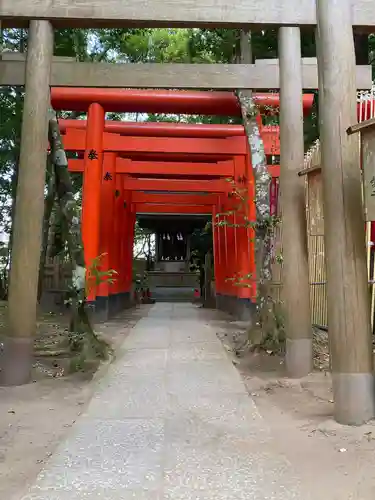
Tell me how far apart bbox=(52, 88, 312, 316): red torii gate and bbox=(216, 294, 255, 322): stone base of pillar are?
21 cm

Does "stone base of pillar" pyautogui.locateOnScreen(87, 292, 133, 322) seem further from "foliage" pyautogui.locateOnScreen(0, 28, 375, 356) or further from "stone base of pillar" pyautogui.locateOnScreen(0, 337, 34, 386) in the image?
"stone base of pillar" pyautogui.locateOnScreen(0, 337, 34, 386)

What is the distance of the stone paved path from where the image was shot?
84.0 inches

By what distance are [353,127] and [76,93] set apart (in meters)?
6.43

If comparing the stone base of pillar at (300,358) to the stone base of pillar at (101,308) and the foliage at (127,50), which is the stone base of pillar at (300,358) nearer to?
the foliage at (127,50)

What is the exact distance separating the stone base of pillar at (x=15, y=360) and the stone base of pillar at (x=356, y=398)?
9.84 feet

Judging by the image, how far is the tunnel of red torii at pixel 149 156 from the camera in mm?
7824

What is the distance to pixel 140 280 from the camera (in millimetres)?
17422

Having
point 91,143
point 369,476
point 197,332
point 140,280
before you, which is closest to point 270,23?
point 369,476

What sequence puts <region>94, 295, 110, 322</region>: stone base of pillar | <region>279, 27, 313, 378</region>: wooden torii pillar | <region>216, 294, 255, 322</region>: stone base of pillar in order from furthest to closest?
1. <region>216, 294, 255, 322</region>: stone base of pillar
2. <region>94, 295, 110, 322</region>: stone base of pillar
3. <region>279, 27, 313, 378</region>: wooden torii pillar

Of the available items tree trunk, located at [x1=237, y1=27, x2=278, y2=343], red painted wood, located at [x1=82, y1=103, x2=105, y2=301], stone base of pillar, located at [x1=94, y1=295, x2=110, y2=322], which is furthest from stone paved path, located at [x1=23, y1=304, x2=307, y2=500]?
red painted wood, located at [x1=82, y1=103, x2=105, y2=301]

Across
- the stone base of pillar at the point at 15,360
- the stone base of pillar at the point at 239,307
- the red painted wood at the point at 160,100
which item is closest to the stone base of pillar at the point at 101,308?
the stone base of pillar at the point at 239,307

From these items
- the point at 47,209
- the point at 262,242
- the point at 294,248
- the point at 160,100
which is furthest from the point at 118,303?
the point at 294,248

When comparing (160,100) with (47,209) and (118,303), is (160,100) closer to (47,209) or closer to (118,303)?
(47,209)

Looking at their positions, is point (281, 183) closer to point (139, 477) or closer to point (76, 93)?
point (139, 477)
